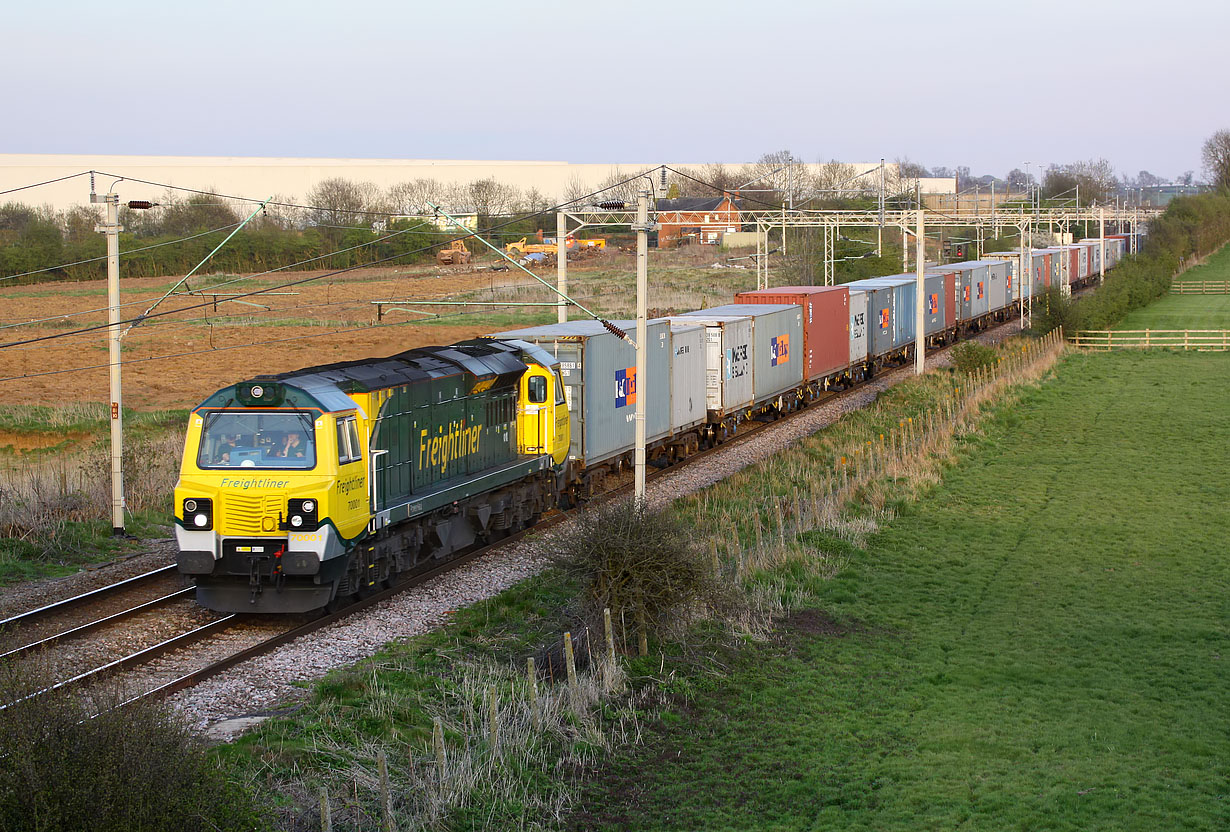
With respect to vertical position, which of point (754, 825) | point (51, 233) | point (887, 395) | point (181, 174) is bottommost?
point (754, 825)

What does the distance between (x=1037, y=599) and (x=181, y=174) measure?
10286 centimetres

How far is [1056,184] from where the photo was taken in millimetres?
159625

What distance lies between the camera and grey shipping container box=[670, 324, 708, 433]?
27984 mm

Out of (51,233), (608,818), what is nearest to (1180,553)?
(608,818)

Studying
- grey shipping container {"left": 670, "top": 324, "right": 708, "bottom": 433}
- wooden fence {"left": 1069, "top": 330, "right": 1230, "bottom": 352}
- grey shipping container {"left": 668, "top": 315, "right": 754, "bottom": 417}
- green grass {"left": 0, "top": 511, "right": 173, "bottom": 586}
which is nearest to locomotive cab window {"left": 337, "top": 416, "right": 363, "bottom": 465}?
green grass {"left": 0, "top": 511, "right": 173, "bottom": 586}

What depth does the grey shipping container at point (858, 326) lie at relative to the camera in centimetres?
4159

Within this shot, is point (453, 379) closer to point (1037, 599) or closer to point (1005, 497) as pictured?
point (1037, 599)

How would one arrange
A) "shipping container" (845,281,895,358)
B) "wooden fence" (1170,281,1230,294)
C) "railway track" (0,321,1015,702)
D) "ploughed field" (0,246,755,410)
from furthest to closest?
1. "wooden fence" (1170,281,1230,294)
2. "ploughed field" (0,246,755,410)
3. "shipping container" (845,281,895,358)
4. "railway track" (0,321,1015,702)

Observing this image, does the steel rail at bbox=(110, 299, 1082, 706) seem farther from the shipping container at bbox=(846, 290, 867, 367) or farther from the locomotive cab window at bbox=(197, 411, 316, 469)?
the shipping container at bbox=(846, 290, 867, 367)

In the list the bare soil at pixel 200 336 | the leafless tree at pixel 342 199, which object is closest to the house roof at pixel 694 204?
the bare soil at pixel 200 336

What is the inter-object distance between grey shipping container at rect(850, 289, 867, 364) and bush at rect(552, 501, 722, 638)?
27.2 meters

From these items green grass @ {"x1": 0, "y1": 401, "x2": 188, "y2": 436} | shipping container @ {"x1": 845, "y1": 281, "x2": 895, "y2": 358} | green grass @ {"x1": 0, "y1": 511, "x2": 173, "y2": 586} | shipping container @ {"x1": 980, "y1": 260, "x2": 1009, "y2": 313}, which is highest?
shipping container @ {"x1": 980, "y1": 260, "x2": 1009, "y2": 313}

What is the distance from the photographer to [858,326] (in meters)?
42.1

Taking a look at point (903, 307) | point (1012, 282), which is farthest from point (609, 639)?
point (1012, 282)
